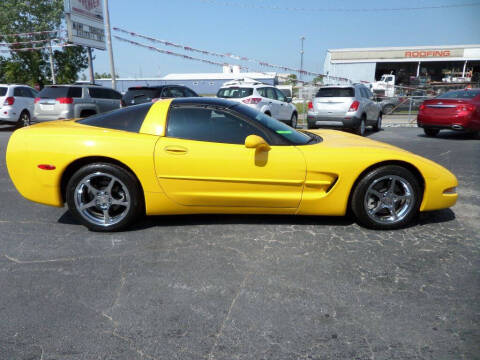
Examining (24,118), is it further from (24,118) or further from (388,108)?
(388,108)

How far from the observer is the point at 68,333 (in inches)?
78.6

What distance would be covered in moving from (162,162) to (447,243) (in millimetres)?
2735

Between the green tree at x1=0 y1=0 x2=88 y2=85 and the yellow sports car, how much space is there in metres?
33.5

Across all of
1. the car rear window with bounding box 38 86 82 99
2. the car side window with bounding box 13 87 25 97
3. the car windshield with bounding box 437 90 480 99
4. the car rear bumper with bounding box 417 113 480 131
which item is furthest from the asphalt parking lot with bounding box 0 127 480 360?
the car side window with bounding box 13 87 25 97

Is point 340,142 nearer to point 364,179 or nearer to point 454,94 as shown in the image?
point 364,179

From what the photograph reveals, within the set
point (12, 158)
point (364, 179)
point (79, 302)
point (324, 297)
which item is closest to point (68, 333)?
point (79, 302)

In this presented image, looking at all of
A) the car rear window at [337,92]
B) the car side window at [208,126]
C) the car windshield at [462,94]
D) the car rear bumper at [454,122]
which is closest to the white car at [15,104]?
the car rear window at [337,92]

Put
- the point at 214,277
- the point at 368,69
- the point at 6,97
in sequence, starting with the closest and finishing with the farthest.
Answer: the point at 214,277, the point at 6,97, the point at 368,69

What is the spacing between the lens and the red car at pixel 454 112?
9055mm

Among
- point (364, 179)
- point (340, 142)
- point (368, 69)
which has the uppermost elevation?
point (368, 69)

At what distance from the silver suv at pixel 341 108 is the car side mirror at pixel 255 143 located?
7651 millimetres

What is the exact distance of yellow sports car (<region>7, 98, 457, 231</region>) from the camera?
323cm

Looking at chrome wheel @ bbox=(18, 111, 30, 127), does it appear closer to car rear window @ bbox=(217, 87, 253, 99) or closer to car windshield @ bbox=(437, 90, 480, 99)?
car rear window @ bbox=(217, 87, 253, 99)

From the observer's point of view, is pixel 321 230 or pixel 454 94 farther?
pixel 454 94
